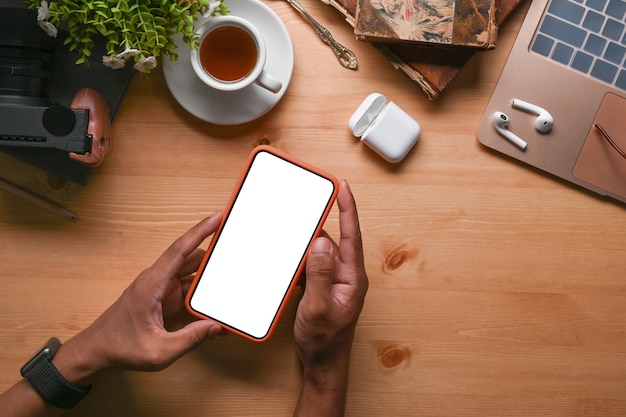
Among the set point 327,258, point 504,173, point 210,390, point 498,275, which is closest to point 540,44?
point 504,173

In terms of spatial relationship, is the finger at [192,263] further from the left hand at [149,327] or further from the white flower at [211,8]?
the white flower at [211,8]

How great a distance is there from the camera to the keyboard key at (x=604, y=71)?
780mm

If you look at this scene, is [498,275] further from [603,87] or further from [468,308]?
[603,87]

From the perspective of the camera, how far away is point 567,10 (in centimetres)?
77

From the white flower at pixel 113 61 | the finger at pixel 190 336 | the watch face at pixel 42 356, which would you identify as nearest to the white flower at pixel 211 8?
the white flower at pixel 113 61

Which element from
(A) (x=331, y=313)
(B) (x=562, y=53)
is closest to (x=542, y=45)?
(B) (x=562, y=53)

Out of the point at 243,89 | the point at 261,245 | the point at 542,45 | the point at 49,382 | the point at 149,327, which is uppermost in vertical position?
the point at 542,45

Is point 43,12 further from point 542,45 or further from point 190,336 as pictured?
point 542,45

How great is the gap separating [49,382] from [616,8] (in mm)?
954

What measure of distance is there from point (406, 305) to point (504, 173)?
242 millimetres

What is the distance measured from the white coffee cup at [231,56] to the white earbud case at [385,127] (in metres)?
0.13

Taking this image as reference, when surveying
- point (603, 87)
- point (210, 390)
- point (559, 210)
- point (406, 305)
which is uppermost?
point (603, 87)

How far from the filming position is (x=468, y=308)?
796mm

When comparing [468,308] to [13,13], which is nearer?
[13,13]
